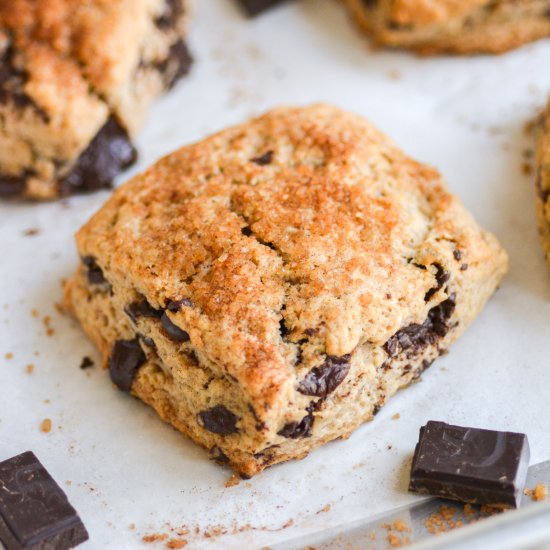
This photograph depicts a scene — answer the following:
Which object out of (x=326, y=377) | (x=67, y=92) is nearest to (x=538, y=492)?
(x=326, y=377)

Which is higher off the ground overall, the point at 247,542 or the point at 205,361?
the point at 205,361

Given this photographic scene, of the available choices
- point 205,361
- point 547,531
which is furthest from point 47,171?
point 547,531

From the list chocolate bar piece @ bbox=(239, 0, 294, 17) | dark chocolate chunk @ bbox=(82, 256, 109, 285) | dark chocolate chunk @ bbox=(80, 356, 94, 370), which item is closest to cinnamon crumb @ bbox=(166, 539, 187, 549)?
dark chocolate chunk @ bbox=(80, 356, 94, 370)

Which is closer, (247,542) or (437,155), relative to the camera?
A: (247,542)

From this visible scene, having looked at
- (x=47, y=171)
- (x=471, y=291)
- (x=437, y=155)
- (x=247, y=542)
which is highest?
(x=47, y=171)

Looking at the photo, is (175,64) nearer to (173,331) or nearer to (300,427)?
(173,331)

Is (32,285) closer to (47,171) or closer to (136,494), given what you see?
(47,171)
